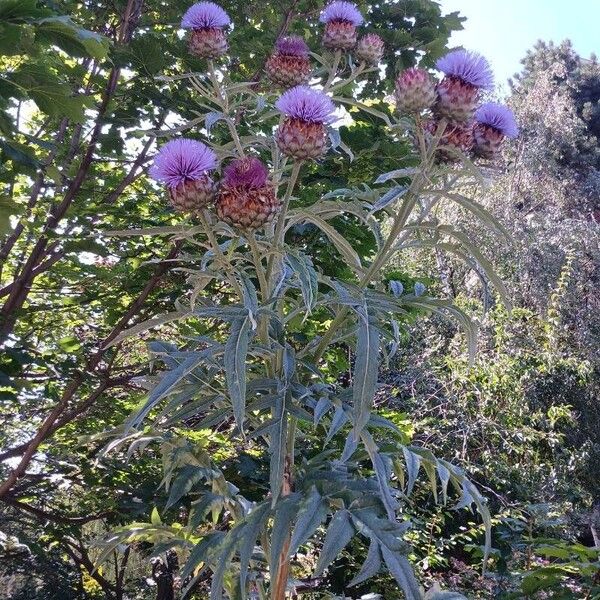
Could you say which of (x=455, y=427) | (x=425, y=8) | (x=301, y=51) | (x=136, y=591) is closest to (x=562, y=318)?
(x=455, y=427)

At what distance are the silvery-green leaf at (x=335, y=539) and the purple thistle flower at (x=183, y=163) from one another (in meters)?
0.69

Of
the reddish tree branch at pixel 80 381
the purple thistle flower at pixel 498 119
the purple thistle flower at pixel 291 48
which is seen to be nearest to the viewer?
the purple thistle flower at pixel 498 119

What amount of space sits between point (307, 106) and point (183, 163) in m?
0.29

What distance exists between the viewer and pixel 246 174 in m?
1.38

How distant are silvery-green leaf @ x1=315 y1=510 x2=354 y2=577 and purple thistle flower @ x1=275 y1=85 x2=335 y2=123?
0.79 metres

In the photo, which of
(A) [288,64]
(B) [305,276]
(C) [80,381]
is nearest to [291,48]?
(A) [288,64]

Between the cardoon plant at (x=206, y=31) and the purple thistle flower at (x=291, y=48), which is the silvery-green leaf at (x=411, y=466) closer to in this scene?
the purple thistle flower at (x=291, y=48)

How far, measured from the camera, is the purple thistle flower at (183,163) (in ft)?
4.52

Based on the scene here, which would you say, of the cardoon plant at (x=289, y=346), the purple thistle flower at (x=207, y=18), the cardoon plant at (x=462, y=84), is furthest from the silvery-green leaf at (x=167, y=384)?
the purple thistle flower at (x=207, y=18)

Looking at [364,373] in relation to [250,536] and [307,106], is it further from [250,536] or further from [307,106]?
[307,106]

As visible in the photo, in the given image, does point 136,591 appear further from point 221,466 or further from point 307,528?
point 307,528

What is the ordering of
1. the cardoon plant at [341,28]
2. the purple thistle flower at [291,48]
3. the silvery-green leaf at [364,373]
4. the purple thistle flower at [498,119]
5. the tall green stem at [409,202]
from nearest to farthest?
1. the silvery-green leaf at [364,373]
2. the tall green stem at [409,202]
3. the purple thistle flower at [498,119]
4. the purple thistle flower at [291,48]
5. the cardoon plant at [341,28]

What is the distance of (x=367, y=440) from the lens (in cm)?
134

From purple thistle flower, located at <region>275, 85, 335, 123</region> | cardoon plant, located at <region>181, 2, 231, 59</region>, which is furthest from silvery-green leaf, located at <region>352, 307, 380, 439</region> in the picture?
cardoon plant, located at <region>181, 2, 231, 59</region>
